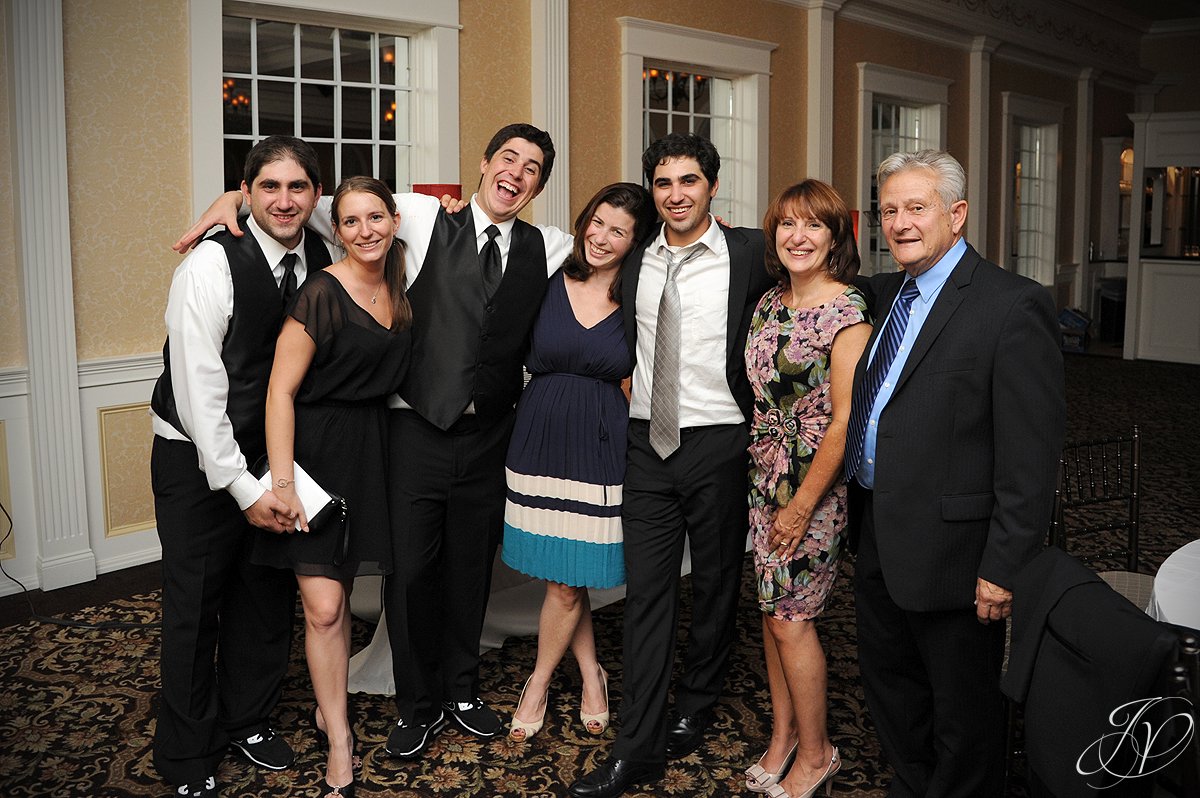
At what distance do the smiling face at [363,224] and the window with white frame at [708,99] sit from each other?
14.3 ft

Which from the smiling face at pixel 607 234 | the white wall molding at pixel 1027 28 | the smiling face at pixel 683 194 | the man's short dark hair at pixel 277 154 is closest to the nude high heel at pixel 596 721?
the smiling face at pixel 607 234

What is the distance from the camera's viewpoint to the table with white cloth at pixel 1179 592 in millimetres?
2037

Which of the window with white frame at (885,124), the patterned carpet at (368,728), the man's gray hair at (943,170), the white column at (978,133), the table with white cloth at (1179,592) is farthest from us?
the white column at (978,133)

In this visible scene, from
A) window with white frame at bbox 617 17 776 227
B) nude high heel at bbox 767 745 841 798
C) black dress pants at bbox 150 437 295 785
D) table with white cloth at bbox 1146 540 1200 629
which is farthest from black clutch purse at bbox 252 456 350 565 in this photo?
window with white frame at bbox 617 17 776 227

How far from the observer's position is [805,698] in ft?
8.74

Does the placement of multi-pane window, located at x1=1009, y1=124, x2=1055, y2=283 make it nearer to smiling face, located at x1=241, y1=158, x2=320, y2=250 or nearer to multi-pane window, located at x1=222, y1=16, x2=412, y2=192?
multi-pane window, located at x1=222, y1=16, x2=412, y2=192

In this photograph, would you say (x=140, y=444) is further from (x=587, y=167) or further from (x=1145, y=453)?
(x=1145, y=453)

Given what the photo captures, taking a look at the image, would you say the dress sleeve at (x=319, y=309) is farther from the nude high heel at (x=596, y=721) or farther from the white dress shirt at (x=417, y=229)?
the nude high heel at (x=596, y=721)

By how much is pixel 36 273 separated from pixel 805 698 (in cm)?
346

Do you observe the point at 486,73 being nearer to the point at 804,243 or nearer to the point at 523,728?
the point at 804,243

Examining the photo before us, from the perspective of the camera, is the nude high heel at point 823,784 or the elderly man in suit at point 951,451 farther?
the nude high heel at point 823,784

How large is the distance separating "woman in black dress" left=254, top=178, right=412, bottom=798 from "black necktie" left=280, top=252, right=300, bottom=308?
10 centimetres

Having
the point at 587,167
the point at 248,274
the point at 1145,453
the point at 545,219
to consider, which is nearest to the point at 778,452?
the point at 248,274

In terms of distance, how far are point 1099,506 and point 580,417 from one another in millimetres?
3985
